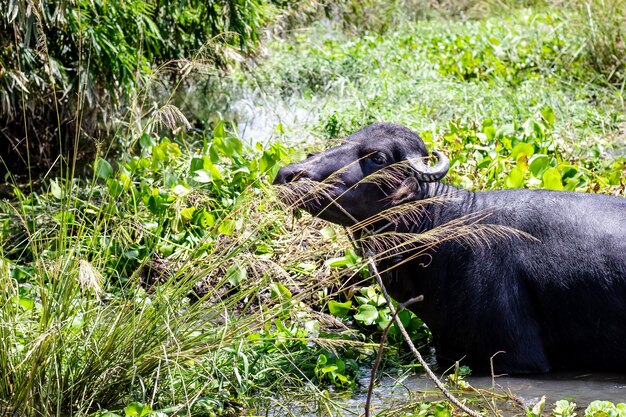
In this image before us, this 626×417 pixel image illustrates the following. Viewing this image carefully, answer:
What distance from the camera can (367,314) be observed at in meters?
5.78

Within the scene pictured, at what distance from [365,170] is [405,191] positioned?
25cm

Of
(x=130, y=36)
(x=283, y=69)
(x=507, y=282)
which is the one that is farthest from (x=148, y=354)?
(x=283, y=69)

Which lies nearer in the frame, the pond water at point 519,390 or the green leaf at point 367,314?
the pond water at point 519,390

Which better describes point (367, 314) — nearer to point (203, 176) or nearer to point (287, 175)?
point (287, 175)

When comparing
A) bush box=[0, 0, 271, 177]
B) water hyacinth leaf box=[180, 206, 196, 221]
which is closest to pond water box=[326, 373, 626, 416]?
water hyacinth leaf box=[180, 206, 196, 221]

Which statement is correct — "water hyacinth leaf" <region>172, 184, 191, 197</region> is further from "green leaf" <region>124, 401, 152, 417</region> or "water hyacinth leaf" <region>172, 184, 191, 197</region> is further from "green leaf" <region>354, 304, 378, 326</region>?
"green leaf" <region>124, 401, 152, 417</region>

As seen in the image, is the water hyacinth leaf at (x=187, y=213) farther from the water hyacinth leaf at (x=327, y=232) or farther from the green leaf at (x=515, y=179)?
the green leaf at (x=515, y=179)

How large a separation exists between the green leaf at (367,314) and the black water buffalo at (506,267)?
0.98ft

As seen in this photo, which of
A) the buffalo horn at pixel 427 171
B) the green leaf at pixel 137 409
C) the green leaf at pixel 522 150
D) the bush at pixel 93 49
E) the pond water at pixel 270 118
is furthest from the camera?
the pond water at pixel 270 118

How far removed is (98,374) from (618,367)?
9.20 ft

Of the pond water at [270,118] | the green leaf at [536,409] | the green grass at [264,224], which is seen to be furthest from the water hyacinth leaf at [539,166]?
the green leaf at [536,409]

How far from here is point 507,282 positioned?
5242mm

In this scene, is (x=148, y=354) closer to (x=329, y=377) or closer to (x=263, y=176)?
(x=329, y=377)

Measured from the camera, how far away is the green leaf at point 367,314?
5754 mm
